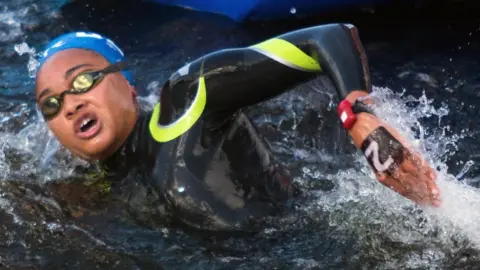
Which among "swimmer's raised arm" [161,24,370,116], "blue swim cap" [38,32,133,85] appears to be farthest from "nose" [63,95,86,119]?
"swimmer's raised arm" [161,24,370,116]

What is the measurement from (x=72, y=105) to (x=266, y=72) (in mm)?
761

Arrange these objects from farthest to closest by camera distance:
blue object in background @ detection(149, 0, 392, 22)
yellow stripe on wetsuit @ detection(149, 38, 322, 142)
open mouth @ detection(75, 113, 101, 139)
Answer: blue object in background @ detection(149, 0, 392, 22) → open mouth @ detection(75, 113, 101, 139) → yellow stripe on wetsuit @ detection(149, 38, 322, 142)

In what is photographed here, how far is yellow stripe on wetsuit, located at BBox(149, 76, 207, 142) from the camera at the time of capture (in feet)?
9.05

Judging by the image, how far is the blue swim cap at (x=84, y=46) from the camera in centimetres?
312

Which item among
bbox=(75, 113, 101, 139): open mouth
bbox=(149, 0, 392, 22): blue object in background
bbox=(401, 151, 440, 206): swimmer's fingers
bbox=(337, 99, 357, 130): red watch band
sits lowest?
bbox=(401, 151, 440, 206): swimmer's fingers

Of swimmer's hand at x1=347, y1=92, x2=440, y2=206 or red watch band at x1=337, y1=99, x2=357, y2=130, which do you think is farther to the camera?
red watch band at x1=337, y1=99, x2=357, y2=130

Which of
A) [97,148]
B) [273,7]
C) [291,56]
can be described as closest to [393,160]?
[291,56]

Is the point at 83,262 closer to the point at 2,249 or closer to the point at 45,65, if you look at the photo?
the point at 2,249

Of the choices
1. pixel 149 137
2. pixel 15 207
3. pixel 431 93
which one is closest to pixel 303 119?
pixel 431 93

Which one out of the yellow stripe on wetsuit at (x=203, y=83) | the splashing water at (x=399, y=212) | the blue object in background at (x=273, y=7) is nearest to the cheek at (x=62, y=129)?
the yellow stripe on wetsuit at (x=203, y=83)

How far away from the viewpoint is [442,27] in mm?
4617

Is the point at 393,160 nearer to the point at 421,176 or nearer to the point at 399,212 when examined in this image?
the point at 421,176

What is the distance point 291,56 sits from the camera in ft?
8.55

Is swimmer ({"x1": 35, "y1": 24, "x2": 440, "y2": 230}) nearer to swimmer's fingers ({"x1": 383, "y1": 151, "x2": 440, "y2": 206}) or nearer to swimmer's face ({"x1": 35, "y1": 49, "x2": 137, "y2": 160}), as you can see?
swimmer's face ({"x1": 35, "y1": 49, "x2": 137, "y2": 160})
